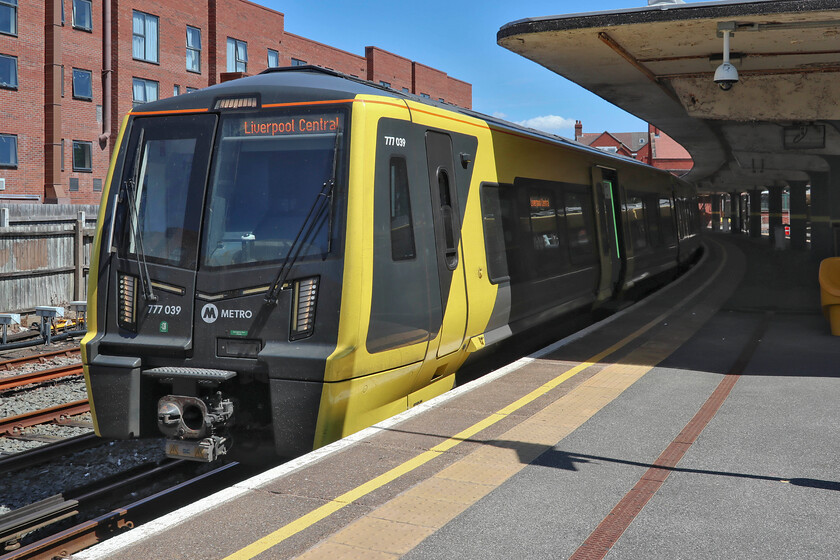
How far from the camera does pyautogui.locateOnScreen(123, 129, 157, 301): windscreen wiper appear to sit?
21.1 ft

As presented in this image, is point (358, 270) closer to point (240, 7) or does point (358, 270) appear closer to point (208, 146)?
point (208, 146)

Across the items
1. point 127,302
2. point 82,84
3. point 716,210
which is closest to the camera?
point 127,302

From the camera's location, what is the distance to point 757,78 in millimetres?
13977

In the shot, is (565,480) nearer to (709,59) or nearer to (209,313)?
(209,313)

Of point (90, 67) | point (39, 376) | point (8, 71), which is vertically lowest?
point (39, 376)

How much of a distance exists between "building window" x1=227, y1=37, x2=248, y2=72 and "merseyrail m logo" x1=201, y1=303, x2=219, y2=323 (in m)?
31.9

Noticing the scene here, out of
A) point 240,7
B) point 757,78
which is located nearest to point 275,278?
point 757,78

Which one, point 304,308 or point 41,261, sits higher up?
point 41,261

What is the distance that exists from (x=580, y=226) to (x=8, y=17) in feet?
77.5

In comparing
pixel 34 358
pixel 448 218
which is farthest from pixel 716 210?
pixel 448 218

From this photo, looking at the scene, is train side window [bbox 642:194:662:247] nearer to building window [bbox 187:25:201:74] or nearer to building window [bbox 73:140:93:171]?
building window [bbox 73:140:93:171]

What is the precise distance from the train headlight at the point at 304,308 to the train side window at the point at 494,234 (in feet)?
9.01

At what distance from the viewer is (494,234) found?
28.6 feet

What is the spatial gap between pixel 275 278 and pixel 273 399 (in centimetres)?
89
